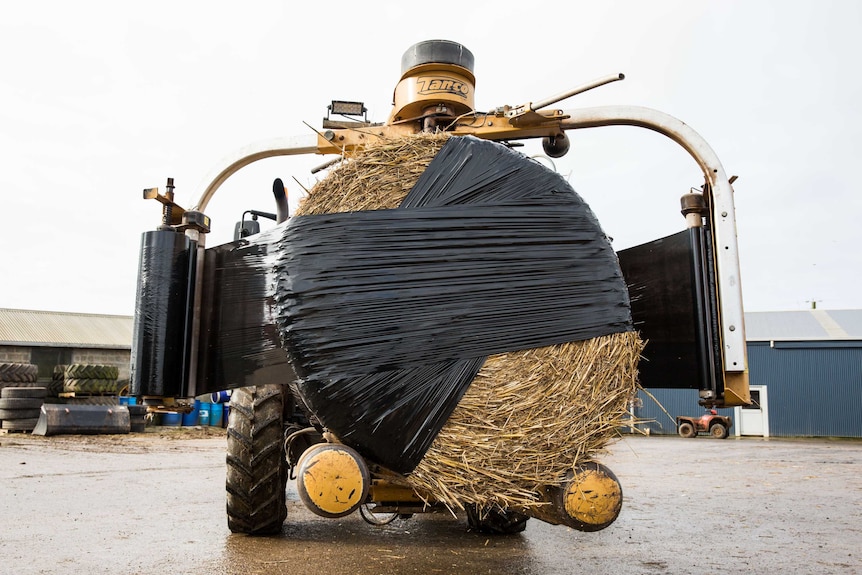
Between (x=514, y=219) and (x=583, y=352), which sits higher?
(x=514, y=219)

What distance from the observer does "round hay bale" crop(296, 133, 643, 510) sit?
2.48 metres

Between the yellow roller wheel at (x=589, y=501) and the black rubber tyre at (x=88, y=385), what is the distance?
2040 cm

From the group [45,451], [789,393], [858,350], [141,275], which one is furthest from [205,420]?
[858,350]

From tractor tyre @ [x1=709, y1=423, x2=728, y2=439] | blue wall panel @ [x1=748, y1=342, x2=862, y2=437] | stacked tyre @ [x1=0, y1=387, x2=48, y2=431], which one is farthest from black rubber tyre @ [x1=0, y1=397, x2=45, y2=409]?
blue wall panel @ [x1=748, y1=342, x2=862, y2=437]

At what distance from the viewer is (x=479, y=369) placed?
2508 millimetres

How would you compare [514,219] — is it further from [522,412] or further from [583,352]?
[522,412]

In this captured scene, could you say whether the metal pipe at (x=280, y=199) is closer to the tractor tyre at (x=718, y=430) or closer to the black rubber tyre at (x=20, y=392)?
the black rubber tyre at (x=20, y=392)

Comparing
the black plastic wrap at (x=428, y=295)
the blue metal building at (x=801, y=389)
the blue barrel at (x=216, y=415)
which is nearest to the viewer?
the black plastic wrap at (x=428, y=295)

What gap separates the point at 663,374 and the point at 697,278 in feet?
1.68

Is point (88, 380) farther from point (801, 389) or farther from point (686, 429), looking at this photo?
point (801, 389)

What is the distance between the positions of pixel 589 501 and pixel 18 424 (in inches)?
656

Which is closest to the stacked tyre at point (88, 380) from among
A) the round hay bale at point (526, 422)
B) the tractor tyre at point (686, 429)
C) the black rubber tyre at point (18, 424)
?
the black rubber tyre at point (18, 424)

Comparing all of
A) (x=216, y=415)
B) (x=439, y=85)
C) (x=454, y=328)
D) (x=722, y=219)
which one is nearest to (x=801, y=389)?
(x=216, y=415)

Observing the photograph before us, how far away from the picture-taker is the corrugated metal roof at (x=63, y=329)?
25.8 m
